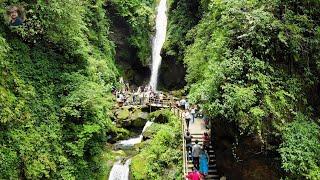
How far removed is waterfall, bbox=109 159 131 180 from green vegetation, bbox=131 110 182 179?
0.74 meters

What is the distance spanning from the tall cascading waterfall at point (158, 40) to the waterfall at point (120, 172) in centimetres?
1504

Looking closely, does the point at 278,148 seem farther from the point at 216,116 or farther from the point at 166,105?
the point at 166,105

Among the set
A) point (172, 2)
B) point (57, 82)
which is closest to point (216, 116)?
point (57, 82)

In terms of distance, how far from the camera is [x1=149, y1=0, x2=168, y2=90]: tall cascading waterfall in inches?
1421

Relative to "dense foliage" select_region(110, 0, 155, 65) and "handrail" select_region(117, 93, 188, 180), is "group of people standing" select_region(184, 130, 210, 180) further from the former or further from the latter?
"dense foliage" select_region(110, 0, 155, 65)

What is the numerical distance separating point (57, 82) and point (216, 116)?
272 inches

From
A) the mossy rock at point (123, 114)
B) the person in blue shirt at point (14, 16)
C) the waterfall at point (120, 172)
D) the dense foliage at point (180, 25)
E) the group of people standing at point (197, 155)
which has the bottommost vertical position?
the waterfall at point (120, 172)

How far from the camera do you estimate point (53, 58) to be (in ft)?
58.2

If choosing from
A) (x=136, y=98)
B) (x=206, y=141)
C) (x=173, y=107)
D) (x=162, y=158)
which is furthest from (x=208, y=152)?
(x=136, y=98)

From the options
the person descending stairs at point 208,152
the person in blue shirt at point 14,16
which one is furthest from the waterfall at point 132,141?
the person in blue shirt at point 14,16

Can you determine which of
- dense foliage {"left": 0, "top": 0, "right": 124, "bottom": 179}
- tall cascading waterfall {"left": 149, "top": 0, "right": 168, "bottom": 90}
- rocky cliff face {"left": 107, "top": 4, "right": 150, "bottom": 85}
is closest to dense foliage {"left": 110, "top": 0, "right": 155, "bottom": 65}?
rocky cliff face {"left": 107, "top": 4, "right": 150, "bottom": 85}

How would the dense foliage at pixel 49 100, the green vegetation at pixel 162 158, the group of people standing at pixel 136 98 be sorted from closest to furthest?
the dense foliage at pixel 49 100, the green vegetation at pixel 162 158, the group of people standing at pixel 136 98

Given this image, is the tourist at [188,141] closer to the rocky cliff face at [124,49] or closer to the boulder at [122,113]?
the boulder at [122,113]

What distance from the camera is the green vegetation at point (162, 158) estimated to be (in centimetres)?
1802
